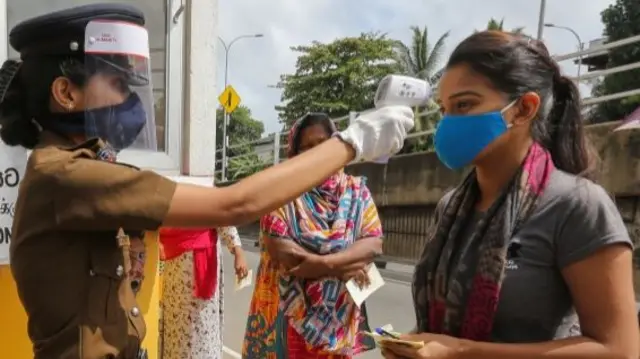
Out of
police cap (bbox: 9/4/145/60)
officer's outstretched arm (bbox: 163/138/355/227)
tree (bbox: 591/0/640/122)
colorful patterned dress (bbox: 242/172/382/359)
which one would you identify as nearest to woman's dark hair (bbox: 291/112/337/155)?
colorful patterned dress (bbox: 242/172/382/359)

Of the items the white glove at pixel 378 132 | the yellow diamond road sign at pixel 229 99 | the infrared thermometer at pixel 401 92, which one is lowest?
the white glove at pixel 378 132

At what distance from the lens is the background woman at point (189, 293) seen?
3.14 metres

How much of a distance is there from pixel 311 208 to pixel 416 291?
51.5 inches

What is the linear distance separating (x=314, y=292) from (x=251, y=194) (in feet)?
4.83

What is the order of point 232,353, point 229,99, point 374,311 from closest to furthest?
point 232,353, point 374,311, point 229,99

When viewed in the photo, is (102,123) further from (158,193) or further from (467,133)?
(467,133)

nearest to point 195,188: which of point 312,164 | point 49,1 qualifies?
point 312,164

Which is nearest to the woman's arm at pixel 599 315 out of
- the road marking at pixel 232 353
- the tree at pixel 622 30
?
the road marking at pixel 232 353

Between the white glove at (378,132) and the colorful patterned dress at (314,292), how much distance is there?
1.25m

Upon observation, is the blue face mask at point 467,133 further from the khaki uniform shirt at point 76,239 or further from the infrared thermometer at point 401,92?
the khaki uniform shirt at point 76,239

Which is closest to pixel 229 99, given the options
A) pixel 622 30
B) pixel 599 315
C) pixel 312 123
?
pixel 622 30

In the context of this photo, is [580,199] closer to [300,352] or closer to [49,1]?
[300,352]

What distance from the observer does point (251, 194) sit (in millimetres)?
1473

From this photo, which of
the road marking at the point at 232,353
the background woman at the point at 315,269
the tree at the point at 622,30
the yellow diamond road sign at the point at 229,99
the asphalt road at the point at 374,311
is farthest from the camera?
the yellow diamond road sign at the point at 229,99
